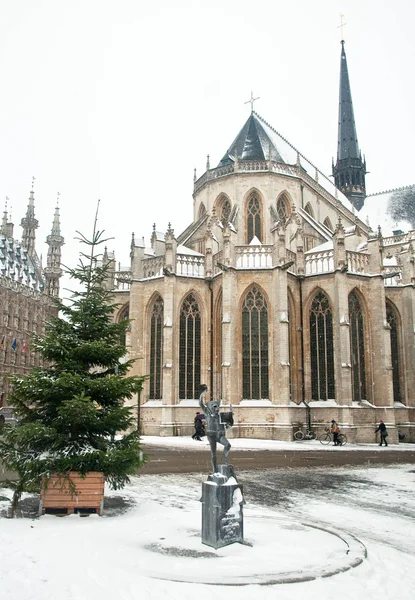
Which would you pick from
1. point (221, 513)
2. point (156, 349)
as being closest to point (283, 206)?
point (156, 349)

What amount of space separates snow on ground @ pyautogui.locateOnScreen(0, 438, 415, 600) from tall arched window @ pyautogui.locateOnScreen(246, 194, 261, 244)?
2679cm

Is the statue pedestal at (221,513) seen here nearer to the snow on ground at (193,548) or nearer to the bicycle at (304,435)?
the snow on ground at (193,548)

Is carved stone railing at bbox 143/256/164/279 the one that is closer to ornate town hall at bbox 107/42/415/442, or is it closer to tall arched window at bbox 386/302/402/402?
ornate town hall at bbox 107/42/415/442

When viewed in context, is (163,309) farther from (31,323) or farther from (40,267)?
(40,267)

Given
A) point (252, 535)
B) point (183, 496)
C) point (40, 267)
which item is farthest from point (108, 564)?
point (40, 267)

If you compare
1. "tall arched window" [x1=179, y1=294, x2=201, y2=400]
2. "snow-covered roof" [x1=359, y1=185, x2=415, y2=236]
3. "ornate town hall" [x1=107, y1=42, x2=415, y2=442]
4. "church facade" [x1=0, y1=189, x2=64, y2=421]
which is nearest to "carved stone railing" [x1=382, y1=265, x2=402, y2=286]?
"ornate town hall" [x1=107, y1=42, x2=415, y2=442]

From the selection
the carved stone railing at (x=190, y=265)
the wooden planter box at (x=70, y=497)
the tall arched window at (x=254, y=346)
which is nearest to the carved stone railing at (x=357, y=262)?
the tall arched window at (x=254, y=346)

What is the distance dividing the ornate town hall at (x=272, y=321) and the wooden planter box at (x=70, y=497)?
20319 mm

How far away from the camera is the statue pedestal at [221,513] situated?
22.8 ft

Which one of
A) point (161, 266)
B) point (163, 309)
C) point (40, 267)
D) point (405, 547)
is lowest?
point (405, 547)

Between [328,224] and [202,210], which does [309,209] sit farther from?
[202,210]

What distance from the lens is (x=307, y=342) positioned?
31781 millimetres

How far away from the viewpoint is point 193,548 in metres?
6.87

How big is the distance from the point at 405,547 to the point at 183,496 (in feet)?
15.9
